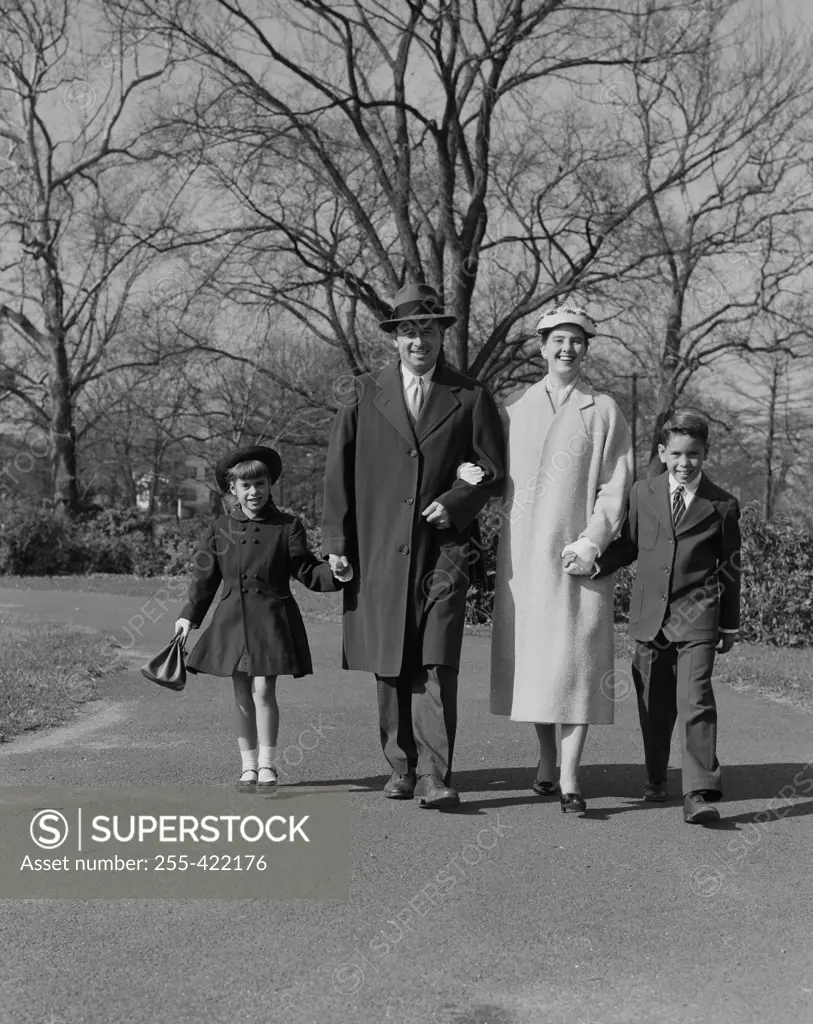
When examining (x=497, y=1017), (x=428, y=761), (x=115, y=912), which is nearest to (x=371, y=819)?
(x=428, y=761)

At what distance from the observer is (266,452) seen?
5527 millimetres

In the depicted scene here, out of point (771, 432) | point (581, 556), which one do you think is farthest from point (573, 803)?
point (771, 432)

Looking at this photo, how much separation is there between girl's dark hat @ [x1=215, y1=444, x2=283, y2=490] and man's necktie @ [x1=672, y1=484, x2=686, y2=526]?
1.80 m

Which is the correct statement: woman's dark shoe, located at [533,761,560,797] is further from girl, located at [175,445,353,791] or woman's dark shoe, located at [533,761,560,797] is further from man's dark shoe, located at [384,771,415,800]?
girl, located at [175,445,353,791]

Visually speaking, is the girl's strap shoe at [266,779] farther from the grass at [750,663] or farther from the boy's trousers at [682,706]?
the grass at [750,663]

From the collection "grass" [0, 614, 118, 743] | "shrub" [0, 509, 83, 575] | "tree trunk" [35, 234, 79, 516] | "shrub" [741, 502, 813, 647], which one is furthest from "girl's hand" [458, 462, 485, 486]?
"tree trunk" [35, 234, 79, 516]

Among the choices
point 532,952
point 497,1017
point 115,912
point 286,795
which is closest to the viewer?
point 497,1017

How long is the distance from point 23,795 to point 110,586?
644 inches

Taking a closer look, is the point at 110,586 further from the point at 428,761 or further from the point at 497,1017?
the point at 497,1017

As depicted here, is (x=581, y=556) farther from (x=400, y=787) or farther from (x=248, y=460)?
(x=248, y=460)

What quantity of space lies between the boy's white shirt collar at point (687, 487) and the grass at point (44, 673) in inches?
147

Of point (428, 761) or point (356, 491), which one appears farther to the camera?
point (356, 491)

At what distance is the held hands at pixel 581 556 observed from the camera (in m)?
5.21

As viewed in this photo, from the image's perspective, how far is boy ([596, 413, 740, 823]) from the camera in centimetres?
529
